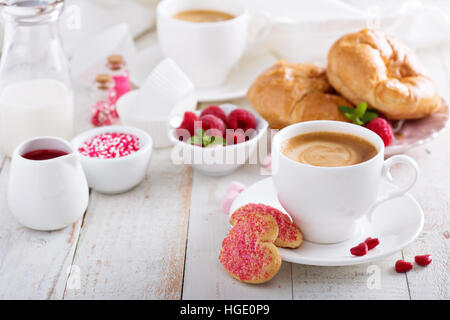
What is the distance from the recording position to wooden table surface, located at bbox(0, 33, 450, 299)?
46.2 inches

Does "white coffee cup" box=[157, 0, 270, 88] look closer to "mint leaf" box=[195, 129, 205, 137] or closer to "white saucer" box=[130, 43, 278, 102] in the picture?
"white saucer" box=[130, 43, 278, 102]

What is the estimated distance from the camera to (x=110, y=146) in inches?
61.1

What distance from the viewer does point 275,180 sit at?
4.05 feet

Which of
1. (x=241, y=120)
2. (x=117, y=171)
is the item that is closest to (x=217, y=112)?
(x=241, y=120)

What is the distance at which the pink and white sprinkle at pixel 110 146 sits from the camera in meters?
1.53

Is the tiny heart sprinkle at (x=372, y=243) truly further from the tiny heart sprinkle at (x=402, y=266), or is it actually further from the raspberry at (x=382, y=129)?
the raspberry at (x=382, y=129)

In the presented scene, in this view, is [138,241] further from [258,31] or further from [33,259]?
[258,31]

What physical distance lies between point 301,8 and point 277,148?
3.87 feet

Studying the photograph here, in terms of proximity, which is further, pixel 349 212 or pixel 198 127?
pixel 198 127

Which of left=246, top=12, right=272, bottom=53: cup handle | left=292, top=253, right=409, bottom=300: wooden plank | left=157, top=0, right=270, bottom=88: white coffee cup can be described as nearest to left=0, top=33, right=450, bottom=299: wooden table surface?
left=292, top=253, right=409, bottom=300: wooden plank

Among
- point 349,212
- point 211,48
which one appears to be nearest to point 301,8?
point 211,48

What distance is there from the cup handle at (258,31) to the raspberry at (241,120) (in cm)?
56

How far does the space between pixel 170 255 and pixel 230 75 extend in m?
0.99

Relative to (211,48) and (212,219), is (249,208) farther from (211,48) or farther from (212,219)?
(211,48)
